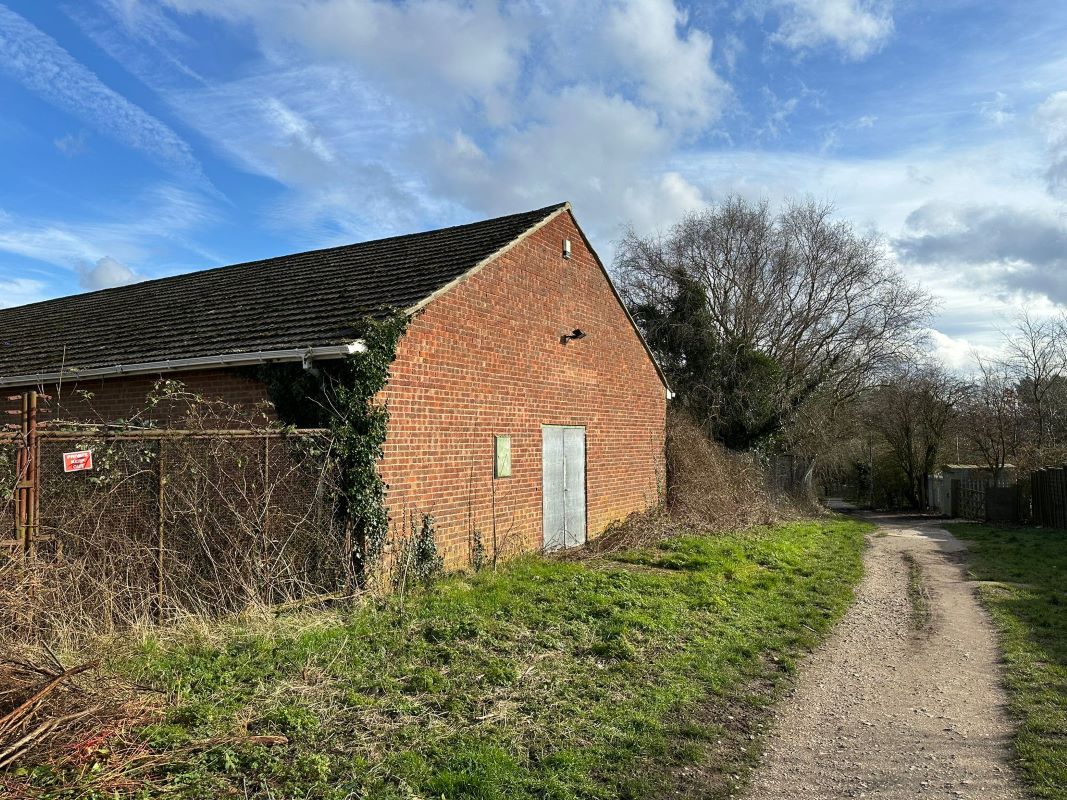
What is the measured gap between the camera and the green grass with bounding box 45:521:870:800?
427 cm

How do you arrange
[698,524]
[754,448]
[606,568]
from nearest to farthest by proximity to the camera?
[606,568]
[698,524]
[754,448]

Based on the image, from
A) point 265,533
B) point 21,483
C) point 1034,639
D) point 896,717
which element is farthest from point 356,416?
point 1034,639

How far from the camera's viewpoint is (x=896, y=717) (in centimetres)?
571

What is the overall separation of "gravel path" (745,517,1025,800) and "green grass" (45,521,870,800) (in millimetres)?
303

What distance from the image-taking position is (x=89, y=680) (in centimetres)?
470

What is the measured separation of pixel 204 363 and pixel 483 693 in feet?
19.7

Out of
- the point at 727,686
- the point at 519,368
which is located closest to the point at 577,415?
the point at 519,368

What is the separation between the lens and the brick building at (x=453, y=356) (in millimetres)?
9477

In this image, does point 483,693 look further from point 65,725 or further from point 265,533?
point 265,533

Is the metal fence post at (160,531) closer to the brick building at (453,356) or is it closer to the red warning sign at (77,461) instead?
the red warning sign at (77,461)

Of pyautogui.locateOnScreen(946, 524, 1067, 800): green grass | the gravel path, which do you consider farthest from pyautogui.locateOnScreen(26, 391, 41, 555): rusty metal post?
pyautogui.locateOnScreen(946, 524, 1067, 800): green grass

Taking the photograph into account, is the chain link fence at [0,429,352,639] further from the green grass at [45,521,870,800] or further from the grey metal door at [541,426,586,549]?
the grey metal door at [541,426,586,549]

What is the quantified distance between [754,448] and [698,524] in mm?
9097

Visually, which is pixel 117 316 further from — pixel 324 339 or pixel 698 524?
pixel 698 524
